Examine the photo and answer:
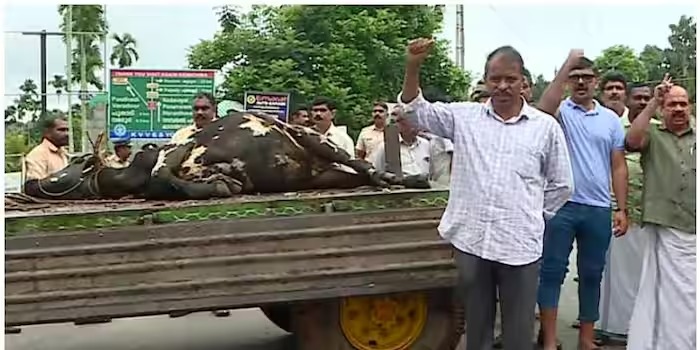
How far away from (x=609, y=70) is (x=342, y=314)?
2273 millimetres

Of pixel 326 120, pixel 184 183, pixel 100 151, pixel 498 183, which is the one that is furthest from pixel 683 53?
pixel 100 151

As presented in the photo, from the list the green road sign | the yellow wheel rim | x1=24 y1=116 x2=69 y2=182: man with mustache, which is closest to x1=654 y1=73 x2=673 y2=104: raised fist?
the yellow wheel rim

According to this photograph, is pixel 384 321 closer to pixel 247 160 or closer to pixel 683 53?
pixel 247 160

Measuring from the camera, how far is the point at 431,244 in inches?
162

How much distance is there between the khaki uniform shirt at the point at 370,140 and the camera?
21.2ft

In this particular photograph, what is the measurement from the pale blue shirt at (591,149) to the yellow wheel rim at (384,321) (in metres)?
0.89

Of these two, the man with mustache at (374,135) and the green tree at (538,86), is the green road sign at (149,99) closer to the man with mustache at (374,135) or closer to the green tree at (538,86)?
the man with mustache at (374,135)

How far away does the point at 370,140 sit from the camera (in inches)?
261

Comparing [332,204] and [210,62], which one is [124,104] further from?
[332,204]

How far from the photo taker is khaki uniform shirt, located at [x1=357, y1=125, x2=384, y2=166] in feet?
21.2

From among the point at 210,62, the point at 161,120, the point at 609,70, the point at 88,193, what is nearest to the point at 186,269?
the point at 88,193

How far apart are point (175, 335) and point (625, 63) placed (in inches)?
127

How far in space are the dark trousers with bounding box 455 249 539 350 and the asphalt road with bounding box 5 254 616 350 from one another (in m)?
1.56

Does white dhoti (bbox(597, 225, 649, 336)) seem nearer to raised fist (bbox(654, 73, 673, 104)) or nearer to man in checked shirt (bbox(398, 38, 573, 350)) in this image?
raised fist (bbox(654, 73, 673, 104))
